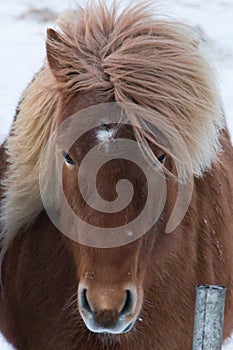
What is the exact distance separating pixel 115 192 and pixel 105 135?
0.71ft

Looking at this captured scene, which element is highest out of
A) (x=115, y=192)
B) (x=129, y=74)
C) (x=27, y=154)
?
(x=129, y=74)

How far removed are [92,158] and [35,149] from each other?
51cm

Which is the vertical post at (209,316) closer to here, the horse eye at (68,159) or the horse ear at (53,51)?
the horse eye at (68,159)

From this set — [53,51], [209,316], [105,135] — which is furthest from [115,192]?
[53,51]

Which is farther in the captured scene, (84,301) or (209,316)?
(84,301)

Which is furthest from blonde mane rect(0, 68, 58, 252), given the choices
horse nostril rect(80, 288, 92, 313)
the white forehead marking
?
horse nostril rect(80, 288, 92, 313)

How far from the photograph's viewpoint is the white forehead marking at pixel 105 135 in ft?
10.0

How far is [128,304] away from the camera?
299cm

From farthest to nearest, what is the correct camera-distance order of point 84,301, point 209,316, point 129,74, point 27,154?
point 27,154 → point 129,74 → point 84,301 → point 209,316

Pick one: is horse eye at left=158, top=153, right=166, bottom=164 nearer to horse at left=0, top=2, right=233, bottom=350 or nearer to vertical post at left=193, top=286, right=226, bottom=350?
horse at left=0, top=2, right=233, bottom=350

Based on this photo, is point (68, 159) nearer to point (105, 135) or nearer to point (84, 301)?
point (105, 135)

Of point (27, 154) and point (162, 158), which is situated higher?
point (162, 158)

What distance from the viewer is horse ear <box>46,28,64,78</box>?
3248 mm

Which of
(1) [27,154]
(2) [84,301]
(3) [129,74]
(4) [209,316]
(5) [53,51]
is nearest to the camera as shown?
(4) [209,316]
